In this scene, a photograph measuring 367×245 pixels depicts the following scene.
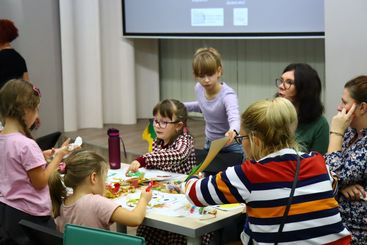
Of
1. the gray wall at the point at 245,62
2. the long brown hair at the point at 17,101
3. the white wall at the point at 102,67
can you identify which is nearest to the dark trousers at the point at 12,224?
the long brown hair at the point at 17,101

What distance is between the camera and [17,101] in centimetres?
305

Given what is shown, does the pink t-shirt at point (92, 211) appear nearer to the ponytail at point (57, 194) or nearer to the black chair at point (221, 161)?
the ponytail at point (57, 194)

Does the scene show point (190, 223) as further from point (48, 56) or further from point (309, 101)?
point (48, 56)

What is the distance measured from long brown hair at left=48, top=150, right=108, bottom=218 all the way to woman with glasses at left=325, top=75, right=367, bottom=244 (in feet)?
3.32

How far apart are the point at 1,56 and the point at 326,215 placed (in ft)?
13.3

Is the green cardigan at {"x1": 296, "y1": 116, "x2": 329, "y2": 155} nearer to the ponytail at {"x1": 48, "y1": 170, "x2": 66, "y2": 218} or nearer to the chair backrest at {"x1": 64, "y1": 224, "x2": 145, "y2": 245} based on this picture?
the ponytail at {"x1": 48, "y1": 170, "x2": 66, "y2": 218}

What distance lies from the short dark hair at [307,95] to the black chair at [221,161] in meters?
0.44

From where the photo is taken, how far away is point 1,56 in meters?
5.69

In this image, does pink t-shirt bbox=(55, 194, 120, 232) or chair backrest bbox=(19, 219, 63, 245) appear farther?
pink t-shirt bbox=(55, 194, 120, 232)

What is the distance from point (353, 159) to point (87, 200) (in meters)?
1.14

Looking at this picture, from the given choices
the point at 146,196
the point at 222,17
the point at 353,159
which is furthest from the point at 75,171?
the point at 222,17

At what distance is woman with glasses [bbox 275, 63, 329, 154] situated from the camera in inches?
136

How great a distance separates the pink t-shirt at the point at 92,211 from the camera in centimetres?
272

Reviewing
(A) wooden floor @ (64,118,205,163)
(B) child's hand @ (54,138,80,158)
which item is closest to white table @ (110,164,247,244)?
(B) child's hand @ (54,138,80,158)
